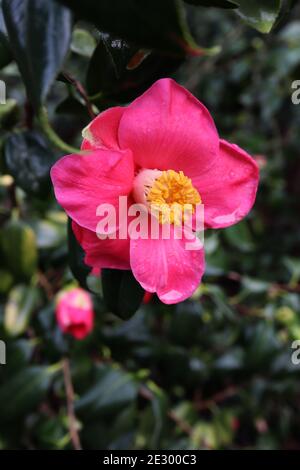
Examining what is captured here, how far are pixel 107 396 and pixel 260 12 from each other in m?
0.85

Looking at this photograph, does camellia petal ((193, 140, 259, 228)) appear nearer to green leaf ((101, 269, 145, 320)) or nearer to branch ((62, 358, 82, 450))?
green leaf ((101, 269, 145, 320))

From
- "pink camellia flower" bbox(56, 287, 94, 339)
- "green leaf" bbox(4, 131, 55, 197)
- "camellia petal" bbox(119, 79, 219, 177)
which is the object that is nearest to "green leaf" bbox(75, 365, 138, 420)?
"pink camellia flower" bbox(56, 287, 94, 339)

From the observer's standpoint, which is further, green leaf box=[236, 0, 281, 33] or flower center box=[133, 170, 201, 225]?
flower center box=[133, 170, 201, 225]

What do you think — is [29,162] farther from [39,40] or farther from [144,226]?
[39,40]

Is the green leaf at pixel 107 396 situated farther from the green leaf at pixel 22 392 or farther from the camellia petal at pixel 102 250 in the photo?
the camellia petal at pixel 102 250

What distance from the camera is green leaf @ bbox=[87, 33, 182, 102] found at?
549mm

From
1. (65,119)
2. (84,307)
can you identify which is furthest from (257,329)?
(65,119)

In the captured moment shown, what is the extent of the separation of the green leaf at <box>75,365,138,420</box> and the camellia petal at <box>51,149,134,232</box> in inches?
25.5

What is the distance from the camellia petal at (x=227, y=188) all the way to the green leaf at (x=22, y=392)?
0.66 m

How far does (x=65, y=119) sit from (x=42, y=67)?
1272 mm

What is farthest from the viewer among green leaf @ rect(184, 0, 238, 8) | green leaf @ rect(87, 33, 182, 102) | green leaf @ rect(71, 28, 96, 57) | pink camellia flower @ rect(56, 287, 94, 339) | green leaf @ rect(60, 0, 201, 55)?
pink camellia flower @ rect(56, 287, 94, 339)

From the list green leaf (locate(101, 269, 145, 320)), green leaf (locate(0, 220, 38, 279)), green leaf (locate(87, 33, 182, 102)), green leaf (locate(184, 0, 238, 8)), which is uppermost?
green leaf (locate(184, 0, 238, 8))

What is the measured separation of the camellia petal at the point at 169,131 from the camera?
0.54 metres

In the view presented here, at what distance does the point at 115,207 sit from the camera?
58cm
